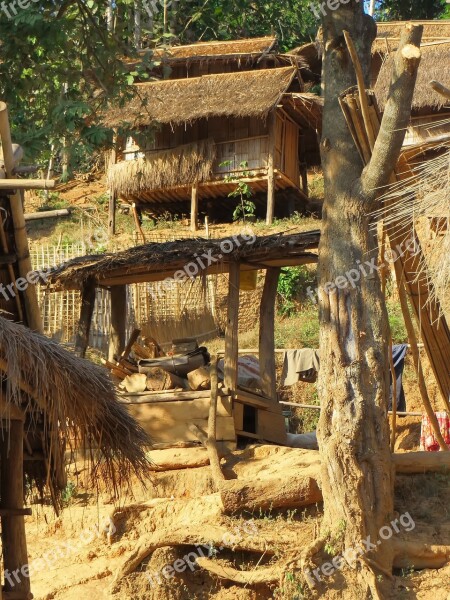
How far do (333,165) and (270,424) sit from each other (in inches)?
147

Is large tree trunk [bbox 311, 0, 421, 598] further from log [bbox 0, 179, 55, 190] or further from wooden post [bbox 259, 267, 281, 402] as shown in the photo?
log [bbox 0, 179, 55, 190]

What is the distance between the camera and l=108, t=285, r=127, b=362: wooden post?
12180 mm

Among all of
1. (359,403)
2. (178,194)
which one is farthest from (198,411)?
(178,194)

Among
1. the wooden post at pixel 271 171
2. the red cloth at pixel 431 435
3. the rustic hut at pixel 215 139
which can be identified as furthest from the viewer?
the wooden post at pixel 271 171

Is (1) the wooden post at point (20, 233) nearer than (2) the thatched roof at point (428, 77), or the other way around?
(1) the wooden post at point (20, 233)

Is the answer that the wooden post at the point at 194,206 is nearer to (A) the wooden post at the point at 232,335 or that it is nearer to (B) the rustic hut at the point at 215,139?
(B) the rustic hut at the point at 215,139

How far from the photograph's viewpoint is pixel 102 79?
11516 millimetres

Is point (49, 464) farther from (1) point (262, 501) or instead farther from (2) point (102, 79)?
(2) point (102, 79)

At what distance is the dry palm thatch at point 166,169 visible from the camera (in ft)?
71.5

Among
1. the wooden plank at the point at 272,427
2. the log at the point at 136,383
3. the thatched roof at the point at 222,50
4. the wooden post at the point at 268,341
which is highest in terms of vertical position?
the thatched roof at the point at 222,50

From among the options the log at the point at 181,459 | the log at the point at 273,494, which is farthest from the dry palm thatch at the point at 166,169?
the log at the point at 273,494

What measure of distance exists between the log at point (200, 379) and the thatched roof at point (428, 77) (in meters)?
11.0

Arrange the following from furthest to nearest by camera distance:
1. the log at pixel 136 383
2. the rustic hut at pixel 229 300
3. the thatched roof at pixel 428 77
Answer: the thatched roof at pixel 428 77
the log at pixel 136 383
the rustic hut at pixel 229 300

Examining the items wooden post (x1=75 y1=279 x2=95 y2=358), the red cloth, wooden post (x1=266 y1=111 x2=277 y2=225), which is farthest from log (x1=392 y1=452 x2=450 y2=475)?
wooden post (x1=266 y1=111 x2=277 y2=225)
